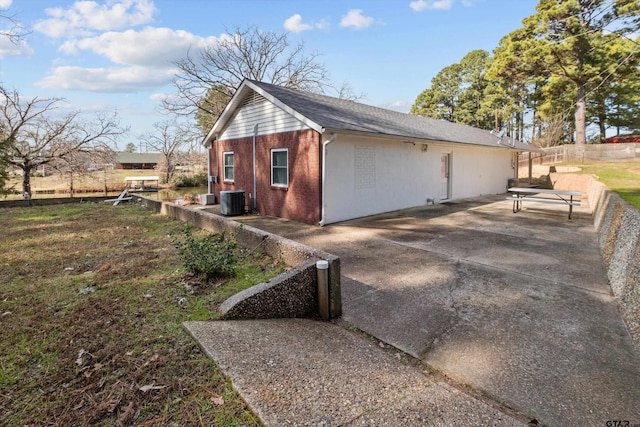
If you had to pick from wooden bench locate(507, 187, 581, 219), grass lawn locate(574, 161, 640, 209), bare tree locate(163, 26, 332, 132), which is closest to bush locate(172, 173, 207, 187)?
bare tree locate(163, 26, 332, 132)

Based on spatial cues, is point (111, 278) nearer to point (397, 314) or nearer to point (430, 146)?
point (397, 314)

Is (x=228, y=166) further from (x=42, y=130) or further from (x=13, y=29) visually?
(x=42, y=130)

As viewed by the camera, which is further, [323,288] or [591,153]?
[591,153]

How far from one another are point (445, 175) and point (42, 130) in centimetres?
2031

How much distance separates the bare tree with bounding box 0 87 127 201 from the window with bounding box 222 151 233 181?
9.62 m

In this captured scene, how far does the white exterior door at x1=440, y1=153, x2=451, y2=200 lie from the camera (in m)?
13.5

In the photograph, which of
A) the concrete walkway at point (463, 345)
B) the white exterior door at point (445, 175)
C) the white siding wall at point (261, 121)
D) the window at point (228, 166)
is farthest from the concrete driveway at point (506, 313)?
the window at point (228, 166)

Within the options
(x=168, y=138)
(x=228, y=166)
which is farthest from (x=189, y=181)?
(x=228, y=166)

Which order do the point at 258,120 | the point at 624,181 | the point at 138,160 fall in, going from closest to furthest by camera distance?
the point at 258,120 → the point at 624,181 → the point at 138,160

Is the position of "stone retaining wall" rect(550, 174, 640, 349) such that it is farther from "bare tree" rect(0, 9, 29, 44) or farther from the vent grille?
"bare tree" rect(0, 9, 29, 44)

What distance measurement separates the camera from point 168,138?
90.4 feet

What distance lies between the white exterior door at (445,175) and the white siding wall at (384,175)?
0.72ft

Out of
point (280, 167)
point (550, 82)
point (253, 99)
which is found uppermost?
point (550, 82)

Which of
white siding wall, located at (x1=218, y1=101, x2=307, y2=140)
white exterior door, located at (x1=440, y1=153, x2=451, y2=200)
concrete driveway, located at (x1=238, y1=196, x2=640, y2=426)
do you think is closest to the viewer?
concrete driveway, located at (x1=238, y1=196, x2=640, y2=426)
